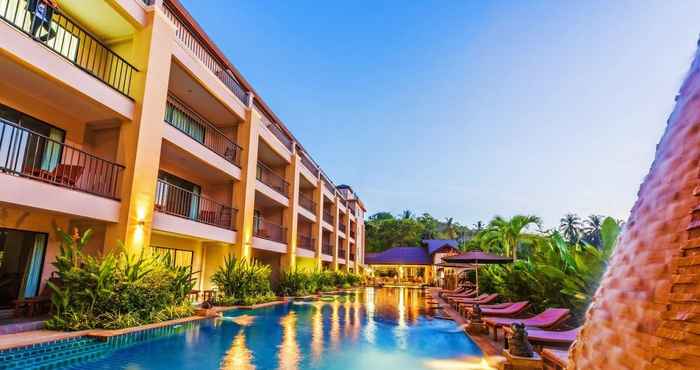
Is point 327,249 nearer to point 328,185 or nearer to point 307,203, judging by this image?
point 328,185

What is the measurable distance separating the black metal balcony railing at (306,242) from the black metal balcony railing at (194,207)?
8829mm

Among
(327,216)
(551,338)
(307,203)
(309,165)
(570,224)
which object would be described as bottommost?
(551,338)

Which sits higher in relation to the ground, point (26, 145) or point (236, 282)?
point (26, 145)

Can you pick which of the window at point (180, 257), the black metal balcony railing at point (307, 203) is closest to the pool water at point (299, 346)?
the window at point (180, 257)

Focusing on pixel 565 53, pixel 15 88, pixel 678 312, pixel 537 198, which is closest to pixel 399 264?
pixel 565 53

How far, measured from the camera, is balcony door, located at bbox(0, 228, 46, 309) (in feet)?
31.6

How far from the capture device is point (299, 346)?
836 cm

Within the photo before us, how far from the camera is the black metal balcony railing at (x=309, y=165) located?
26.3 meters

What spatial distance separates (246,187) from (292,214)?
627 centimetres

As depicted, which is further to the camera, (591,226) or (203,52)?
(591,226)

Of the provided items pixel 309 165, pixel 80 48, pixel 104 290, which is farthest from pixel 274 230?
pixel 104 290

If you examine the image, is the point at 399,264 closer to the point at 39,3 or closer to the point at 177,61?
the point at 177,61

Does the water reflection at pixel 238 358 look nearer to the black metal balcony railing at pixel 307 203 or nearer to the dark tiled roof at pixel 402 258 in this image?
the black metal balcony railing at pixel 307 203

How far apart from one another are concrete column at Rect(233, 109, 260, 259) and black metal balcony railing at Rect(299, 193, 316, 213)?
28.9 feet
